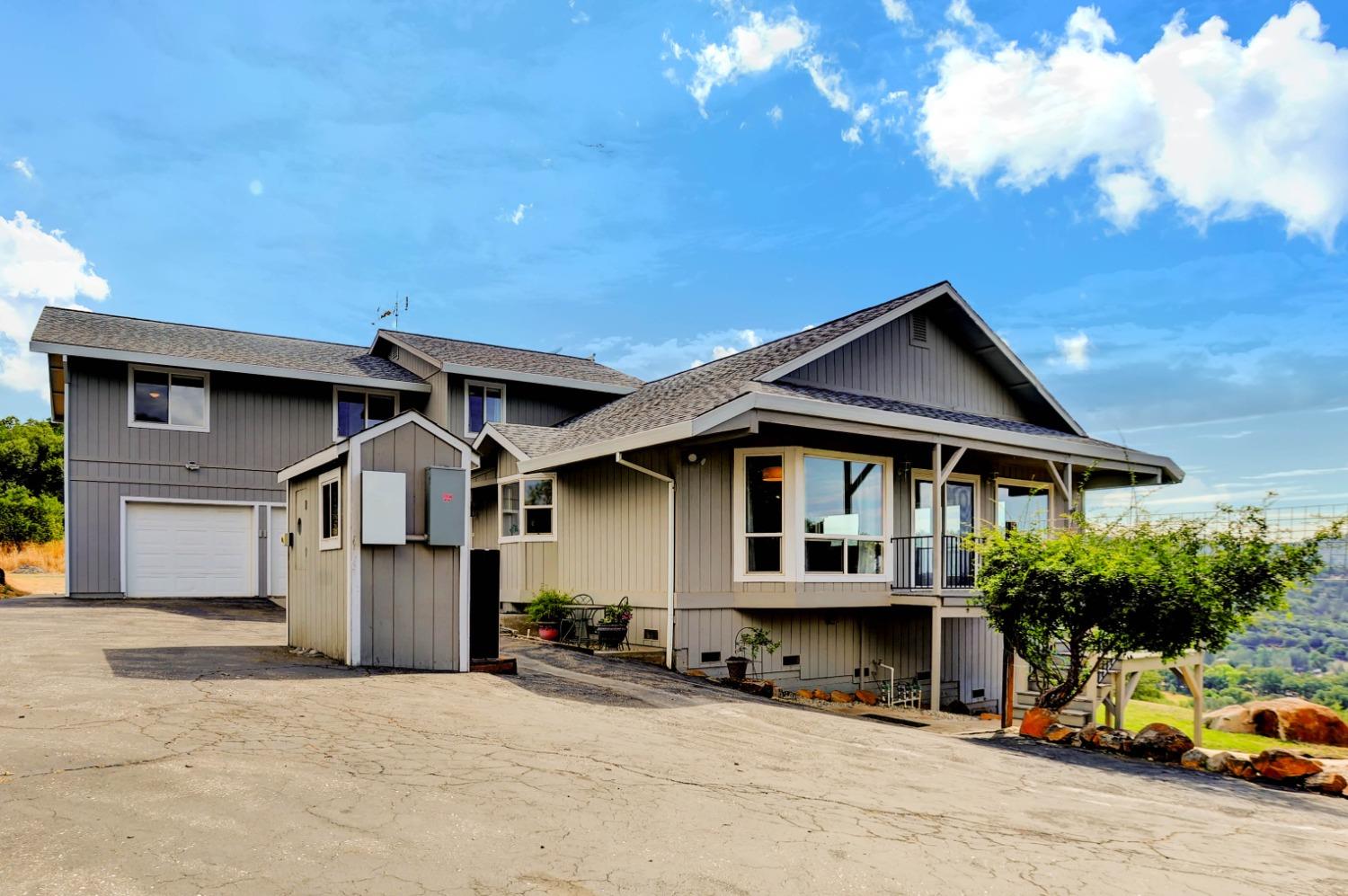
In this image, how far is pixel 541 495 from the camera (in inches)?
624

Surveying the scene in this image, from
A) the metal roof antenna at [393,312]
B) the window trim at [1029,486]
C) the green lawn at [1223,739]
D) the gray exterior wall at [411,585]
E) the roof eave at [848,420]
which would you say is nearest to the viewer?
the gray exterior wall at [411,585]

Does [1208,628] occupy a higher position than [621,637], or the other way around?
[1208,628]

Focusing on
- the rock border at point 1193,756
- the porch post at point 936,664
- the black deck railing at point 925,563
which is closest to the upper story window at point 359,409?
the black deck railing at point 925,563

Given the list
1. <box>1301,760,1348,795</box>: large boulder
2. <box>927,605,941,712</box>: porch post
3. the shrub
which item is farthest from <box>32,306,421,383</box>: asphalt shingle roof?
<box>1301,760,1348,795</box>: large boulder

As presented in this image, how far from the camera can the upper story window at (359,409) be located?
20062 millimetres

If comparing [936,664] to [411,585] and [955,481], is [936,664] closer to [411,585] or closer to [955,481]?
[955,481]

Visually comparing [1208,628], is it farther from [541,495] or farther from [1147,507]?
[541,495]

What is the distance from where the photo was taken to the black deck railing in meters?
14.0

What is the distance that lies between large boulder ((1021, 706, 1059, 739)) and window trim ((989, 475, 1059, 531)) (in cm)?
631

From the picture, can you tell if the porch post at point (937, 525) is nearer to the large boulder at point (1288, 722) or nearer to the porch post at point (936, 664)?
the porch post at point (936, 664)

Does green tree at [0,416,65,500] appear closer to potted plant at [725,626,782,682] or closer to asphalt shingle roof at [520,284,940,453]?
asphalt shingle roof at [520,284,940,453]

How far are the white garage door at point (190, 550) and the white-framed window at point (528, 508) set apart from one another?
6.13 meters

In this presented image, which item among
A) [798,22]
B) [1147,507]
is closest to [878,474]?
[1147,507]

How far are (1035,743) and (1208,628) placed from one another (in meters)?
2.25
